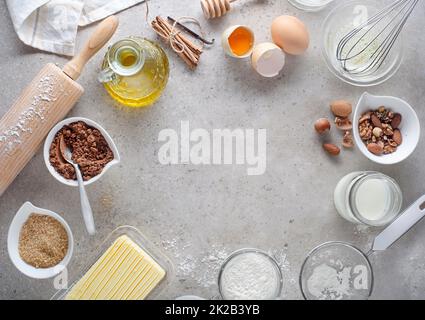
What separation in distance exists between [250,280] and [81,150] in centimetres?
51

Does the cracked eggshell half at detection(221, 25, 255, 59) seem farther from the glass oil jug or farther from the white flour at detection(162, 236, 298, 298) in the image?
the white flour at detection(162, 236, 298, 298)

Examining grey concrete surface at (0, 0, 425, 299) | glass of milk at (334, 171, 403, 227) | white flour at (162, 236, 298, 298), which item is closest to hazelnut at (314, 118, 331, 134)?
grey concrete surface at (0, 0, 425, 299)

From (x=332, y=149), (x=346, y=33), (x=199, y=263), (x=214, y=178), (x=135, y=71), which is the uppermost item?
(x=346, y=33)

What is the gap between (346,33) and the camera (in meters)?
1.44

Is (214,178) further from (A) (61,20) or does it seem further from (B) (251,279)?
(A) (61,20)

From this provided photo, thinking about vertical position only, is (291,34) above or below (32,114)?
above

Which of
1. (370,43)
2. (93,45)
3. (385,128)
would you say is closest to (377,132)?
(385,128)

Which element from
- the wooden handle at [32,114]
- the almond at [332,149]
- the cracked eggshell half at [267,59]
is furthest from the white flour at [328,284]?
the wooden handle at [32,114]

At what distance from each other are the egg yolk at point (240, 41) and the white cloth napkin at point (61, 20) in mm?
259

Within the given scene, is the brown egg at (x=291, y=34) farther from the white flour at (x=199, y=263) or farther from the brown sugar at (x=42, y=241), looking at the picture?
the brown sugar at (x=42, y=241)

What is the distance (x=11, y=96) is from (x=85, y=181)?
297 millimetres

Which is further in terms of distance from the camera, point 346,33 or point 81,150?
point 346,33

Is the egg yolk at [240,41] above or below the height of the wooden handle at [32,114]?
above

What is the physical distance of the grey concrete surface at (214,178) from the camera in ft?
4.60
